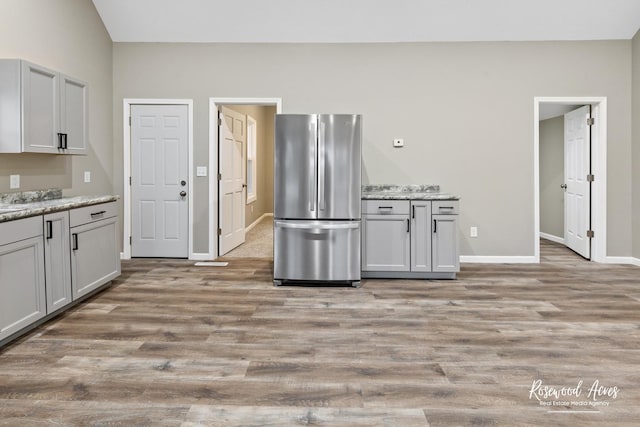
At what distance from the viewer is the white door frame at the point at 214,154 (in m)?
5.53

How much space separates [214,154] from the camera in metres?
5.63

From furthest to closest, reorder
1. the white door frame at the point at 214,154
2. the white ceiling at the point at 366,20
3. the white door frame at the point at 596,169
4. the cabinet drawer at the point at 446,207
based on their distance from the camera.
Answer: the white door frame at the point at 214,154 → the white door frame at the point at 596,169 → the white ceiling at the point at 366,20 → the cabinet drawer at the point at 446,207

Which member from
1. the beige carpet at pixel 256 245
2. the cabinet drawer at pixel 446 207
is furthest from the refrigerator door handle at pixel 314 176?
the beige carpet at pixel 256 245

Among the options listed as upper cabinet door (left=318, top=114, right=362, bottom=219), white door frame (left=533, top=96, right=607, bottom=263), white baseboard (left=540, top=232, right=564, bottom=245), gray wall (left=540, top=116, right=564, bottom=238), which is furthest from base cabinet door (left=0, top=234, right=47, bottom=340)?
gray wall (left=540, top=116, right=564, bottom=238)

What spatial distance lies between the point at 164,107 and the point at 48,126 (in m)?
2.04

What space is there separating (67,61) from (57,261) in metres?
2.32

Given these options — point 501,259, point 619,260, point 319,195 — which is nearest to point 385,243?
point 319,195

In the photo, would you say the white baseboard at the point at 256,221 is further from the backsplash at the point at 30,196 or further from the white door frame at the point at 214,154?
the backsplash at the point at 30,196

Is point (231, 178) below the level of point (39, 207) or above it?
above

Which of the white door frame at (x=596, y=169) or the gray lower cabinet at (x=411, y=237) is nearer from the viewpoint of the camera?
the gray lower cabinet at (x=411, y=237)

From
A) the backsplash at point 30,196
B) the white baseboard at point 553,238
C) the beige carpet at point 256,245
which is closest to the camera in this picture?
the backsplash at point 30,196

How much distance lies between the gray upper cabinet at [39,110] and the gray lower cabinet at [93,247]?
1.88ft

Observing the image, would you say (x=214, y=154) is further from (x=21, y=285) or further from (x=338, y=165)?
(x=21, y=285)

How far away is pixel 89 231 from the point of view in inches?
148
